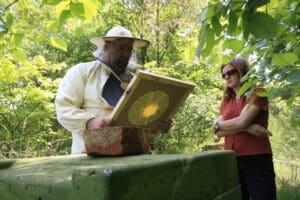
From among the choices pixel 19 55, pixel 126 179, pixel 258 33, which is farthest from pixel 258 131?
pixel 126 179

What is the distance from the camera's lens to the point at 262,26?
55.0 inches

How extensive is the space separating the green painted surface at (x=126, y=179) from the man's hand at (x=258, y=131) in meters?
1.14

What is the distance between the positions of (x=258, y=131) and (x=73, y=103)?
1.42m

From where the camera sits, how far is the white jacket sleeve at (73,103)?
2393mm

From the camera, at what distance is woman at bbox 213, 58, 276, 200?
9.41 feet

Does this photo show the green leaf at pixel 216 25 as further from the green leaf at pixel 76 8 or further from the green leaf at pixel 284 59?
the green leaf at pixel 76 8

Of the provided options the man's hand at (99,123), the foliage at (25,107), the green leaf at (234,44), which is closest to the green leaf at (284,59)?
the green leaf at (234,44)

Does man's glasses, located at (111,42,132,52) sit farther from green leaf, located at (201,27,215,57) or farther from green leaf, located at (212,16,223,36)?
green leaf, located at (212,16,223,36)

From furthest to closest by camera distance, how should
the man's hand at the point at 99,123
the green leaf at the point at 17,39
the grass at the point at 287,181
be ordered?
1. the grass at the point at 287,181
2. the green leaf at the point at 17,39
3. the man's hand at the point at 99,123

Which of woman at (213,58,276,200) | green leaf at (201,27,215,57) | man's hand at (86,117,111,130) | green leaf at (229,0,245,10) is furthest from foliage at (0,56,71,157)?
green leaf at (229,0,245,10)

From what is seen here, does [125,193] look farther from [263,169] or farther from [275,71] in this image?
[263,169]

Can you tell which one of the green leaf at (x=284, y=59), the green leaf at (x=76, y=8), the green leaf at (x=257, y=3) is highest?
the green leaf at (x=76, y=8)

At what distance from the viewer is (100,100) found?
252 centimetres

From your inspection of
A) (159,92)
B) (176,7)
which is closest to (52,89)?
(176,7)
